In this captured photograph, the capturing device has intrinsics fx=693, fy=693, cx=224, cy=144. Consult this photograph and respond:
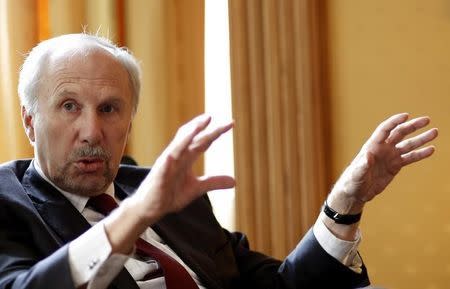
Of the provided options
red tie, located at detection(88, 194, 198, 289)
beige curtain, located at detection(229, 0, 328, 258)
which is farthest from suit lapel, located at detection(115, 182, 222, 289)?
beige curtain, located at detection(229, 0, 328, 258)

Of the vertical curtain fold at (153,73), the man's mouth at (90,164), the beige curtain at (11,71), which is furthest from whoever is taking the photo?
the vertical curtain fold at (153,73)

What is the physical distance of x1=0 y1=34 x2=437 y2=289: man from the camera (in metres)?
1.47

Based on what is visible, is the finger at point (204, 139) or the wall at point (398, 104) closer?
the finger at point (204, 139)

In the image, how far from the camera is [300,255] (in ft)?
6.17

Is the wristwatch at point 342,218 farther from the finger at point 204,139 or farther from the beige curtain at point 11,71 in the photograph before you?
the beige curtain at point 11,71

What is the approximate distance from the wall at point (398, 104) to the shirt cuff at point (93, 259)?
1.68 m

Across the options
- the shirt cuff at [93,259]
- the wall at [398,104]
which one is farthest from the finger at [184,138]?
the wall at [398,104]

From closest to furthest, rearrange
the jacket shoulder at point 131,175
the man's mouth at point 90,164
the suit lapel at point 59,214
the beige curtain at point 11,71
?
the suit lapel at point 59,214 < the man's mouth at point 90,164 < the jacket shoulder at point 131,175 < the beige curtain at point 11,71

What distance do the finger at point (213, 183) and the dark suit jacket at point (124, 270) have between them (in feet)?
0.94

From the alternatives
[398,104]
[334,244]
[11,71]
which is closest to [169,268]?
[334,244]

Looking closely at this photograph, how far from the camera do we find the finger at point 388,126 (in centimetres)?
168

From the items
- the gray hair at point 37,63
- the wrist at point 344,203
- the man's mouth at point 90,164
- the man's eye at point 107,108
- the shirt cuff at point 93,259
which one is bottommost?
the wrist at point 344,203

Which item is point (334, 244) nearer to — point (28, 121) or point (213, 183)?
point (213, 183)

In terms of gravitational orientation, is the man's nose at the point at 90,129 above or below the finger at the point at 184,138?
below
